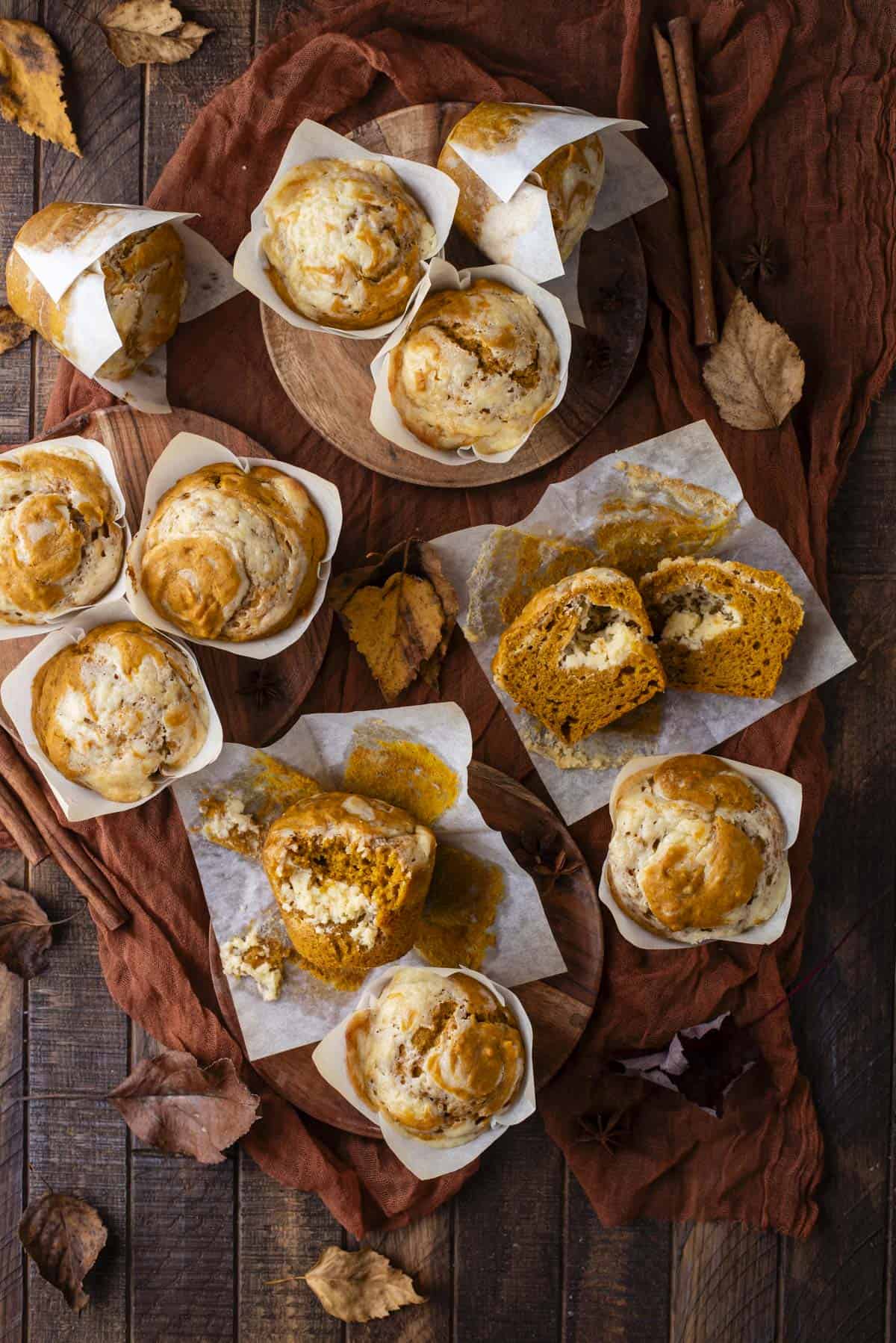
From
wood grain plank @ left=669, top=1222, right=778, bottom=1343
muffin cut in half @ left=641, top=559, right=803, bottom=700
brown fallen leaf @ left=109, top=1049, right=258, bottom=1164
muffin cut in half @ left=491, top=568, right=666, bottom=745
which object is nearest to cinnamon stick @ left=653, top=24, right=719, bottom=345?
muffin cut in half @ left=641, top=559, right=803, bottom=700

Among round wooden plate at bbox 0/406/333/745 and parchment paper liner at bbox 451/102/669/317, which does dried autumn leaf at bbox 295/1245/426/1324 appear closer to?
round wooden plate at bbox 0/406/333/745

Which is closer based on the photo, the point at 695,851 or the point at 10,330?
the point at 695,851

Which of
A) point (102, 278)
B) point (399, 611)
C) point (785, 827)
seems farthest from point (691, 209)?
point (785, 827)

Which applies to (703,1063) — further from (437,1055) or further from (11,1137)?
(11,1137)

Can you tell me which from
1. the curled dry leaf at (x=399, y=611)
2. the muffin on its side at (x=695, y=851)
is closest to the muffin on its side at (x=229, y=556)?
the curled dry leaf at (x=399, y=611)

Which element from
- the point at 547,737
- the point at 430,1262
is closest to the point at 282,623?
the point at 547,737

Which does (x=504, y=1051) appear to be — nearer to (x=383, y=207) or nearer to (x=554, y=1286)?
(x=554, y=1286)
